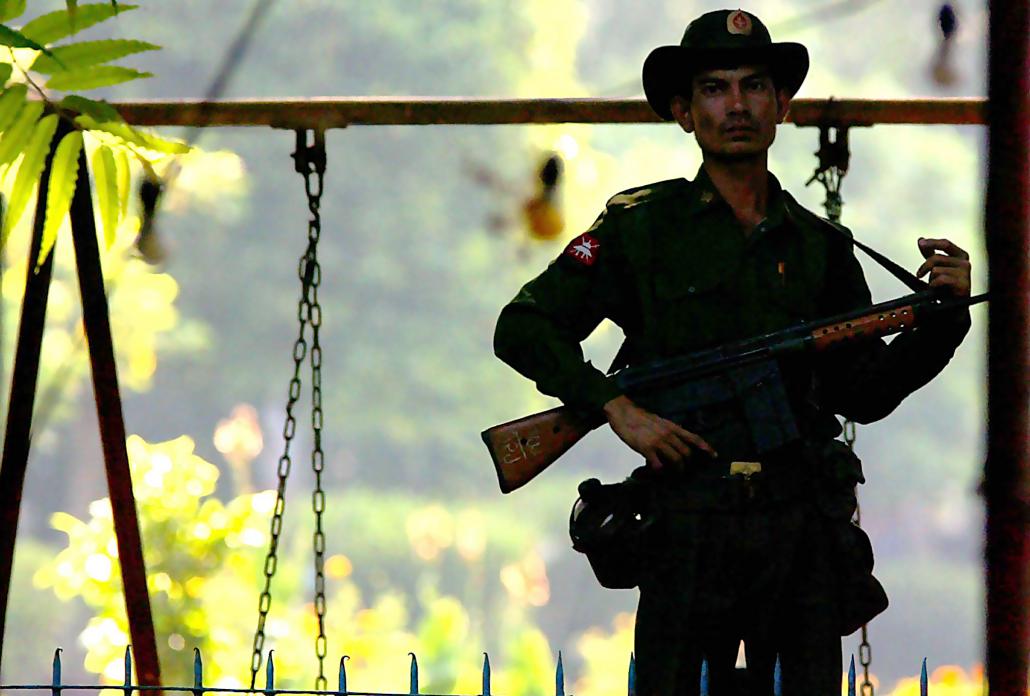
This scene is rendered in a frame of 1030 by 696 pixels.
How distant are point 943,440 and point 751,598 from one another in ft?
79.4

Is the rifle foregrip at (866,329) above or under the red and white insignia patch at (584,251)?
under

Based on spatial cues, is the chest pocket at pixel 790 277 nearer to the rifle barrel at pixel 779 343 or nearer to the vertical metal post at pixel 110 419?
the rifle barrel at pixel 779 343

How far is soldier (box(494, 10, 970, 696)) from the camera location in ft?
9.53

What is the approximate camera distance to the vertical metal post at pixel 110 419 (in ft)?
13.2

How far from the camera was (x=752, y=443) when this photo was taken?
2.92 metres

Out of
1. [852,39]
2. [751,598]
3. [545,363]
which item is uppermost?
[852,39]

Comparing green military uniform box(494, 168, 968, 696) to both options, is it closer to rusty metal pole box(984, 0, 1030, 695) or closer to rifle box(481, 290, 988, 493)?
rifle box(481, 290, 988, 493)

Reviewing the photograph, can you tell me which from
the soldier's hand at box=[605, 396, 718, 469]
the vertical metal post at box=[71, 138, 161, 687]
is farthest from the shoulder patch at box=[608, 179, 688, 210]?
the vertical metal post at box=[71, 138, 161, 687]

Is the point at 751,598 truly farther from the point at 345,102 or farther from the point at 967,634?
the point at 967,634

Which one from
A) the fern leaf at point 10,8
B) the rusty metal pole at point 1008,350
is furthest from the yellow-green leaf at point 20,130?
the rusty metal pole at point 1008,350

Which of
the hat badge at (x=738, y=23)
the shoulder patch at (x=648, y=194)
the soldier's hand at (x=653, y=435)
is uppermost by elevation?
the hat badge at (x=738, y=23)

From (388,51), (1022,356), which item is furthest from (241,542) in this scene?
(388,51)

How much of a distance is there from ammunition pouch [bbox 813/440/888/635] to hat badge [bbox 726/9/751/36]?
0.76 m

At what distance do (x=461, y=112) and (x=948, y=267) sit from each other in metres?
1.68
